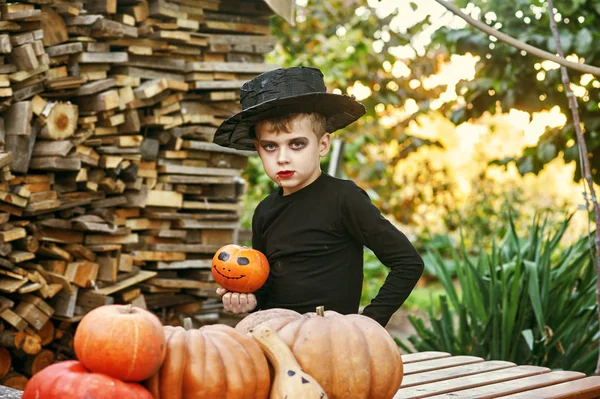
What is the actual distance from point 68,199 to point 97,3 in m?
1.11

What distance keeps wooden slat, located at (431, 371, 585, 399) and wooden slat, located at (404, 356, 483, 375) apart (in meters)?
0.34

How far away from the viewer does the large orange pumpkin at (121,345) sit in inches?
64.8

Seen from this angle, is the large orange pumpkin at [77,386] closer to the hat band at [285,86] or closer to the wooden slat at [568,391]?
the hat band at [285,86]

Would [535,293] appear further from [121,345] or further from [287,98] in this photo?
[121,345]

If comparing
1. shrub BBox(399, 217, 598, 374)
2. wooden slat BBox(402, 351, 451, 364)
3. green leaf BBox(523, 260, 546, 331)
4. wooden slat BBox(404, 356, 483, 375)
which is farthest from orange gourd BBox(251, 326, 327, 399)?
green leaf BBox(523, 260, 546, 331)

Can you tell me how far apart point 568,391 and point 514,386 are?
17 centimetres

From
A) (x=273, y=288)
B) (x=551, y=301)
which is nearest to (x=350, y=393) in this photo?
(x=273, y=288)

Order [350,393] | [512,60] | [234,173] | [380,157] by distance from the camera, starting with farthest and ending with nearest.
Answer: [380,157] → [234,173] → [512,60] → [350,393]

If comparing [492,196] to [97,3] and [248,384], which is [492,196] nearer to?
[97,3]

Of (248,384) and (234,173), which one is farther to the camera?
(234,173)

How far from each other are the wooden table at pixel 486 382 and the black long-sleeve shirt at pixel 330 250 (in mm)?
404

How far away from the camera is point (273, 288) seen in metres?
2.46

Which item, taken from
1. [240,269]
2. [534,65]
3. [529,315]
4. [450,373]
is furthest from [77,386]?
[534,65]

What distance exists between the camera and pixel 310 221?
241 cm
